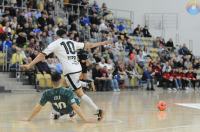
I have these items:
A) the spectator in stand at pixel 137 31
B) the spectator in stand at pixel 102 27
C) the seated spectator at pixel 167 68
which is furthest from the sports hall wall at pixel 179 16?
the seated spectator at pixel 167 68

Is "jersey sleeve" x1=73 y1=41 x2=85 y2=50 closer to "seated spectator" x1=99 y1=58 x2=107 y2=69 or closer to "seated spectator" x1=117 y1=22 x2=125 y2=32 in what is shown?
"seated spectator" x1=99 y1=58 x2=107 y2=69

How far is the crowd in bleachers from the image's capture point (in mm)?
24188

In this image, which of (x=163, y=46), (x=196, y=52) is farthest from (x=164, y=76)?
(x=196, y=52)

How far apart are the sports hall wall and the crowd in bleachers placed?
126cm

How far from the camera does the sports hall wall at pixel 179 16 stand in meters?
37.7

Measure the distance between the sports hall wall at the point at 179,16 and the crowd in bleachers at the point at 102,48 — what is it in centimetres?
126

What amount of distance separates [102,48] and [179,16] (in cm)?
1099

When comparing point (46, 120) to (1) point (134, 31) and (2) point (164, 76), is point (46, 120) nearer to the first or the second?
(2) point (164, 76)

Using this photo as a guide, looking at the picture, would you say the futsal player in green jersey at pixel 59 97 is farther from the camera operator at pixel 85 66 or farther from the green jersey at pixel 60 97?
the camera operator at pixel 85 66

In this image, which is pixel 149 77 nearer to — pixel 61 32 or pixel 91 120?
pixel 91 120

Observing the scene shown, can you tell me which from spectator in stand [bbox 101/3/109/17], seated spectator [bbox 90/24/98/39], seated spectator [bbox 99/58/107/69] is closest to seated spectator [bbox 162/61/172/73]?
seated spectator [bbox 90/24/98/39]

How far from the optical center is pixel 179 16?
3812 centimetres

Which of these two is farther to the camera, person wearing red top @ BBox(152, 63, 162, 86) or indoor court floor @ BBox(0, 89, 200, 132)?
person wearing red top @ BBox(152, 63, 162, 86)

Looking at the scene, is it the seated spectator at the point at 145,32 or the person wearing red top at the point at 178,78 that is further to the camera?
the seated spectator at the point at 145,32
